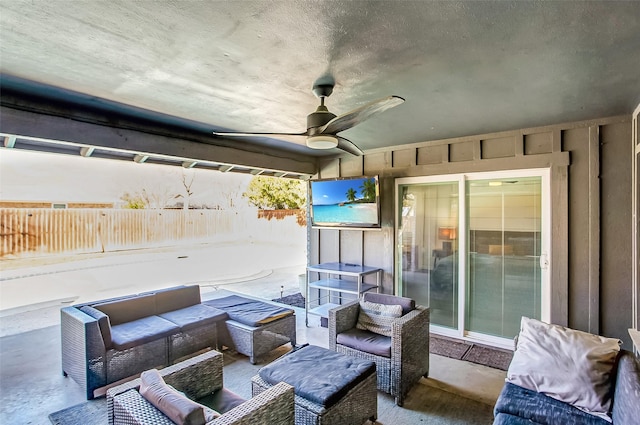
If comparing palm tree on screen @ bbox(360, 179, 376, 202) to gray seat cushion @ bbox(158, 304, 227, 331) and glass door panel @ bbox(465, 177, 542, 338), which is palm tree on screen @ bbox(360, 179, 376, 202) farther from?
gray seat cushion @ bbox(158, 304, 227, 331)

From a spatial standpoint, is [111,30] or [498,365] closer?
[111,30]

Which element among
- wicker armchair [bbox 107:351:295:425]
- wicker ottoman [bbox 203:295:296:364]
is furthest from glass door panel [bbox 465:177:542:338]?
wicker armchair [bbox 107:351:295:425]

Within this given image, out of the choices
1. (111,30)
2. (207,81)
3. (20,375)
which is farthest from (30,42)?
(20,375)

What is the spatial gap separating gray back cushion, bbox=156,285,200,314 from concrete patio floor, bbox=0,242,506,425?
1.01 metres

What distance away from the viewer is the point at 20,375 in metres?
3.17

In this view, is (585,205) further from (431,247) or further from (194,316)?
(194,316)

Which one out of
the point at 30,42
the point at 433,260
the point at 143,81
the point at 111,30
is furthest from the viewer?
the point at 433,260

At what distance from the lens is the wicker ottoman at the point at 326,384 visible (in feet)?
6.61

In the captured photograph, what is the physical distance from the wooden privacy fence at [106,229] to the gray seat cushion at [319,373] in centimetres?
364

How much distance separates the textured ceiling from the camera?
1.55m

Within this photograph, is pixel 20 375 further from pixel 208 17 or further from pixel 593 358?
pixel 593 358

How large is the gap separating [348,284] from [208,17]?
379cm

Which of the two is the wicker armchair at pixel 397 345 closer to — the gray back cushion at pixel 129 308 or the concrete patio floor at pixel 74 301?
the concrete patio floor at pixel 74 301

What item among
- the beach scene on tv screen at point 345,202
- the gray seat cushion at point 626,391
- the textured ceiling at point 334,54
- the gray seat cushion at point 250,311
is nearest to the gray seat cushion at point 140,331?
the gray seat cushion at point 250,311
